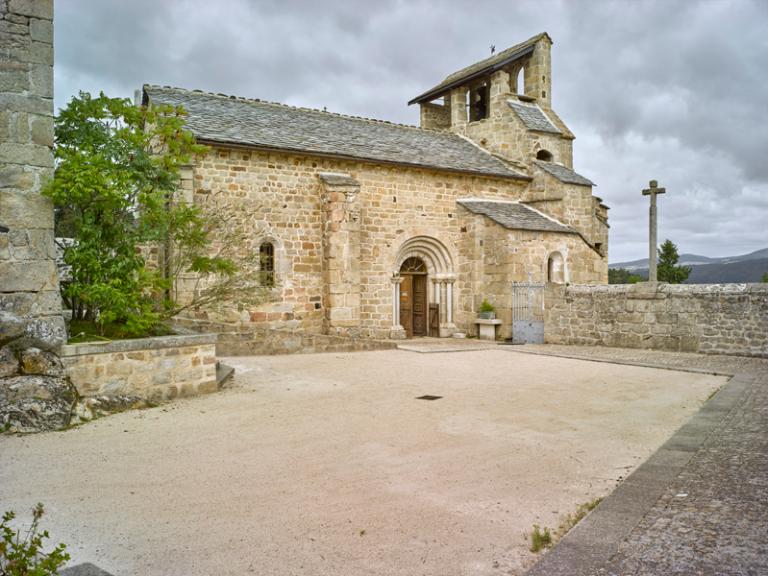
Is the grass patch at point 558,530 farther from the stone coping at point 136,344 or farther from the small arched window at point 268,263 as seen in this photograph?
the small arched window at point 268,263

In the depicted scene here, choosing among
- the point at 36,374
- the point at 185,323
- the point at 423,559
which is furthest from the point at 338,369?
the point at 423,559

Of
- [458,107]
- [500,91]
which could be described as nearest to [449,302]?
[500,91]

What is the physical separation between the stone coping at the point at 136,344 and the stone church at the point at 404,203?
5.04 metres

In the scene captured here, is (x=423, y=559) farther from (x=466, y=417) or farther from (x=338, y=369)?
(x=338, y=369)

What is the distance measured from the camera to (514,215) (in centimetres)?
1758

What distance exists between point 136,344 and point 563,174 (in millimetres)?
15970

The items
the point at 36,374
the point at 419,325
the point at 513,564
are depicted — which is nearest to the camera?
the point at 513,564

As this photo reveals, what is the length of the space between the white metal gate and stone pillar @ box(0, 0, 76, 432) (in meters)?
11.8

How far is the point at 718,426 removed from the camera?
5.63m

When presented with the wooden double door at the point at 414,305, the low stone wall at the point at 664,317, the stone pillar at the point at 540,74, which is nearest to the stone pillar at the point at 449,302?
the wooden double door at the point at 414,305

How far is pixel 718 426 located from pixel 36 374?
24.1 feet

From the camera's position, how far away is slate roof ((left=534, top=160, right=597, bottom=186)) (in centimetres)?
1861

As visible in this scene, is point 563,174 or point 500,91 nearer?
point 563,174

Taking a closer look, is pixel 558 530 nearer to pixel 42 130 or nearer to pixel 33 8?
pixel 42 130
